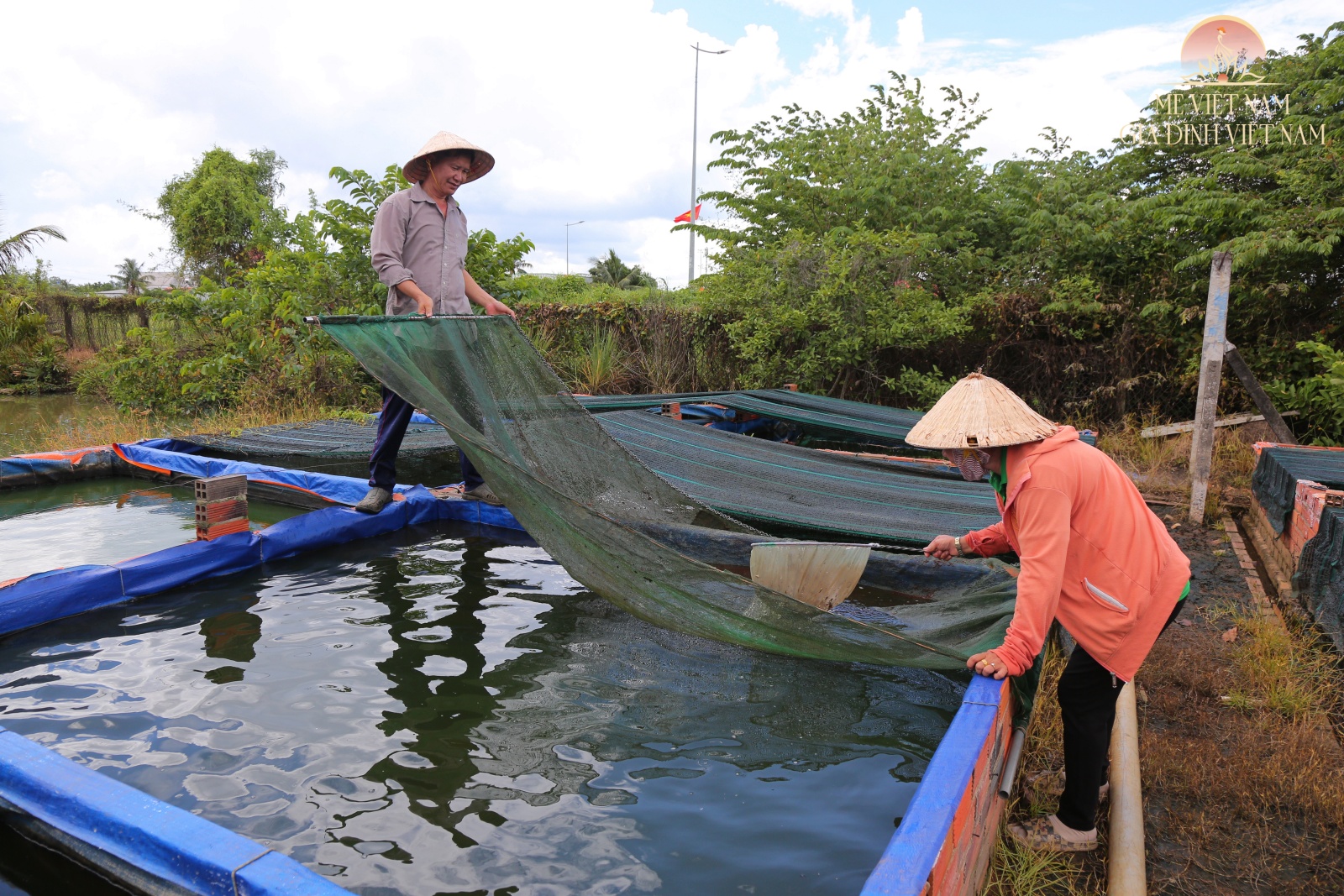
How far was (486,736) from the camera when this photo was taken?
237 cm

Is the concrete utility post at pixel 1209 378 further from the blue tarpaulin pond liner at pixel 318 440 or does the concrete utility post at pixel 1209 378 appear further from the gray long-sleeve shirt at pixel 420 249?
the blue tarpaulin pond liner at pixel 318 440

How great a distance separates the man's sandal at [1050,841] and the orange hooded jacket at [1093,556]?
43 cm

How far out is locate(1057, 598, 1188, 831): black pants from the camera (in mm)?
1846

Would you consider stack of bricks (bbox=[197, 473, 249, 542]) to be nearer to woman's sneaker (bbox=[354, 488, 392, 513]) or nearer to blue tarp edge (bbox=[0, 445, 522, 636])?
blue tarp edge (bbox=[0, 445, 522, 636])

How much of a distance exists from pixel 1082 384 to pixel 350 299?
6.86 m

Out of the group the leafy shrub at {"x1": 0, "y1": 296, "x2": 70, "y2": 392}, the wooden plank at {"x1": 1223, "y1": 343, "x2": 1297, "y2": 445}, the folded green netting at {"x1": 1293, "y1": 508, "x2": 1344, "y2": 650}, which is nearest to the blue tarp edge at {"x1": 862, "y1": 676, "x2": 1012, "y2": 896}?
the folded green netting at {"x1": 1293, "y1": 508, "x2": 1344, "y2": 650}

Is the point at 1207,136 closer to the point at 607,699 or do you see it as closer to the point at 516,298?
the point at 516,298

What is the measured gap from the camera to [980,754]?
5.33 feet

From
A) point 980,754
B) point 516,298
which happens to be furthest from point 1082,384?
point 980,754

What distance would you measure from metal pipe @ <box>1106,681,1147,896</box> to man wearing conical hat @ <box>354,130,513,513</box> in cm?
260

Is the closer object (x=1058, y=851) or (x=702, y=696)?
(x=1058, y=851)

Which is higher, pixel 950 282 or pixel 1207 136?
pixel 1207 136

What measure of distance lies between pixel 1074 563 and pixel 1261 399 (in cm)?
478

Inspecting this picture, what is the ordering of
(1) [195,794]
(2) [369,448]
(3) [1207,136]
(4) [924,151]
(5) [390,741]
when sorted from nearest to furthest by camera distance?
1. (1) [195,794]
2. (5) [390,741]
3. (2) [369,448]
4. (3) [1207,136]
5. (4) [924,151]
